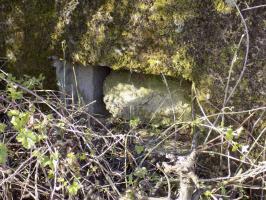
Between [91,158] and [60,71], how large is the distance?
570 mm

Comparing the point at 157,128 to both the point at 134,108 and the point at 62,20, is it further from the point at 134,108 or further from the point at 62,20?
the point at 62,20

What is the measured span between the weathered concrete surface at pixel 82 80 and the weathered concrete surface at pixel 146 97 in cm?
5

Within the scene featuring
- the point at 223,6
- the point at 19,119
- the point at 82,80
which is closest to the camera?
the point at 19,119

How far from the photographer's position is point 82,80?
7.95 feet

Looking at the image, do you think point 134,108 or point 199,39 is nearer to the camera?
point 199,39

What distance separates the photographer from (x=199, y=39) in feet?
6.78

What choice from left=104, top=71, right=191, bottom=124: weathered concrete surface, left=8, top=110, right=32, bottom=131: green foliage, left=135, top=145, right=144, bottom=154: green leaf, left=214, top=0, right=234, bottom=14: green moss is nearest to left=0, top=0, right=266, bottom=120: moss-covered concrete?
left=214, top=0, right=234, bottom=14: green moss

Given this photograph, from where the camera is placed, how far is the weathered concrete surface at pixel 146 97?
224cm

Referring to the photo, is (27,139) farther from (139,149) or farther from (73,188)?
(139,149)

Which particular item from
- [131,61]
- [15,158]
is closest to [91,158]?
[15,158]

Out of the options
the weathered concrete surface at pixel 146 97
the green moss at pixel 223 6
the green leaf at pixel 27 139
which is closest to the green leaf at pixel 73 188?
the green leaf at pixel 27 139

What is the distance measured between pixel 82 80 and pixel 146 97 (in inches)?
12.4

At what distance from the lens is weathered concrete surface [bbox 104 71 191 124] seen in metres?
2.24

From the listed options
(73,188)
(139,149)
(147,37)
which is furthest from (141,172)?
(147,37)
